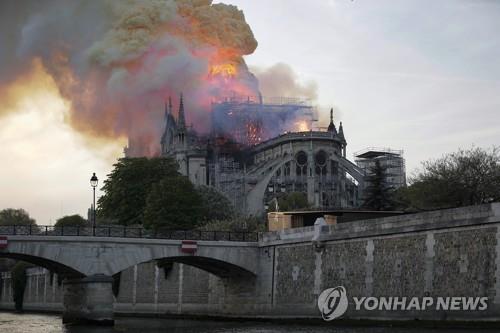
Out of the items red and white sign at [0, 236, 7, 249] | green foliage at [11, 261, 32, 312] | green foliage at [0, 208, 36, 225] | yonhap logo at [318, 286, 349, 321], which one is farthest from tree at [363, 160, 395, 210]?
green foliage at [0, 208, 36, 225]

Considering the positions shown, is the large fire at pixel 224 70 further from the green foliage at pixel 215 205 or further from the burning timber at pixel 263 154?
the green foliage at pixel 215 205

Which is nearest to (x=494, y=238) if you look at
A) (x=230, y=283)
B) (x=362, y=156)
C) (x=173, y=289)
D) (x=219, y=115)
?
(x=230, y=283)

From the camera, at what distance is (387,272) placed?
40.8m

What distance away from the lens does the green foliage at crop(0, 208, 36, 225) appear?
490 feet

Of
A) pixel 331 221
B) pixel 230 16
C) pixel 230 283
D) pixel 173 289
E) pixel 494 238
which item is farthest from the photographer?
pixel 230 16

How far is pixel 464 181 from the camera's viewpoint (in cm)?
5991

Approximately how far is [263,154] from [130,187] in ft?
151

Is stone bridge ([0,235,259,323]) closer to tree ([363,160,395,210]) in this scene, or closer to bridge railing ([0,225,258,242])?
bridge railing ([0,225,258,242])

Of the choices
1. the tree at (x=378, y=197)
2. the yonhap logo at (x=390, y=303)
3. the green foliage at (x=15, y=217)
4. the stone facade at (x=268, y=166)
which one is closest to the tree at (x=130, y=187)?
the stone facade at (x=268, y=166)

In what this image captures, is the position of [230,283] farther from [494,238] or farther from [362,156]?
[362,156]

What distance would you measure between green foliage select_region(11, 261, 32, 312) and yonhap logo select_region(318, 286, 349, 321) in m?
62.8

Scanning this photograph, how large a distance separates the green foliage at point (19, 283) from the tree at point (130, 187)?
1391cm

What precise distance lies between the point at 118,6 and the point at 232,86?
2334 cm

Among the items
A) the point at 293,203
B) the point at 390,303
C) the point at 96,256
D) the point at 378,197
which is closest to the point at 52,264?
the point at 96,256
